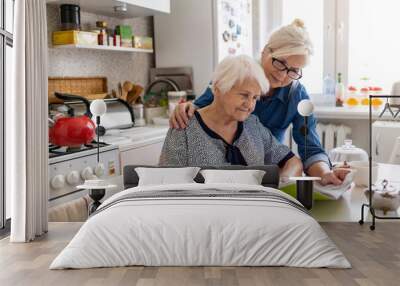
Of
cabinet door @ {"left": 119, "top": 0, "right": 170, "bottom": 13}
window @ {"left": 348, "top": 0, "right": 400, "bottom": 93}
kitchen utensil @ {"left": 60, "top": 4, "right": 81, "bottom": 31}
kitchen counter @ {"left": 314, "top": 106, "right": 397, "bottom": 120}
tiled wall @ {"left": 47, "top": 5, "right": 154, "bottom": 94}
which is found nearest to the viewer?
kitchen utensil @ {"left": 60, "top": 4, "right": 81, "bottom": 31}

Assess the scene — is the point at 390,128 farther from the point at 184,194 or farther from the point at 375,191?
the point at 184,194

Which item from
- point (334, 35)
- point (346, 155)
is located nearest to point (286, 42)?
point (346, 155)

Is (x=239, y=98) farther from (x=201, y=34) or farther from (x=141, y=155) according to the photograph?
(x=201, y=34)

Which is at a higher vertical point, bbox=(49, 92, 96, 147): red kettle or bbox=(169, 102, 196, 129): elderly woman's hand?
bbox=(169, 102, 196, 129): elderly woman's hand

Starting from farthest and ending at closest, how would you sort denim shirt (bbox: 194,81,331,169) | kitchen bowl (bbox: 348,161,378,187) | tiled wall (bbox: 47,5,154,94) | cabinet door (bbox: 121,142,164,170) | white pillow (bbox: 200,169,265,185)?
tiled wall (bbox: 47,5,154,94)
cabinet door (bbox: 121,142,164,170)
kitchen bowl (bbox: 348,161,378,187)
denim shirt (bbox: 194,81,331,169)
white pillow (bbox: 200,169,265,185)

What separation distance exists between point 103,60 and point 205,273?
276 centimetres

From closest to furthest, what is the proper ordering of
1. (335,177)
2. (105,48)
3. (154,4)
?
1. (335,177)
2. (105,48)
3. (154,4)

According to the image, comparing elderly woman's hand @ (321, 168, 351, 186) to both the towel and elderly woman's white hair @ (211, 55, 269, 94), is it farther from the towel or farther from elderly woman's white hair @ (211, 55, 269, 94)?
elderly woman's white hair @ (211, 55, 269, 94)

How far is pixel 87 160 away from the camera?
379cm

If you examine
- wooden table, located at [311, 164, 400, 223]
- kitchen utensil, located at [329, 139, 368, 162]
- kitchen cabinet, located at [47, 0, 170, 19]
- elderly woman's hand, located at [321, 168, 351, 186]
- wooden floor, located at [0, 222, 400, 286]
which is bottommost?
wooden floor, located at [0, 222, 400, 286]

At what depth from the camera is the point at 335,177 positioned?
3666 millimetres

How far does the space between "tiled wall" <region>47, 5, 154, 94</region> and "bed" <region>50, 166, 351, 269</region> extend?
6.47ft

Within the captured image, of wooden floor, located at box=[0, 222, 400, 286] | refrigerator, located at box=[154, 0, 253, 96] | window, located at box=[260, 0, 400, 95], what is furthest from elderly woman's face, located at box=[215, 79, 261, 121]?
window, located at box=[260, 0, 400, 95]

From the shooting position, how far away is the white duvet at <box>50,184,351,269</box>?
2.79 m
